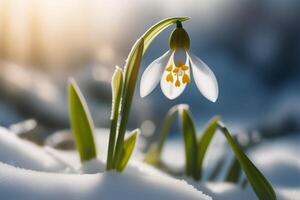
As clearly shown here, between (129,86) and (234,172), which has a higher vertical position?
(129,86)

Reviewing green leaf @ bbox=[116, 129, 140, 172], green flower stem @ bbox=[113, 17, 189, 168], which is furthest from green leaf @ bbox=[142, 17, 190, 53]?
green leaf @ bbox=[116, 129, 140, 172]

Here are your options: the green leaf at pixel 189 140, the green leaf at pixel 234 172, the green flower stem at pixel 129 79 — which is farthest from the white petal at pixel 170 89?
the green leaf at pixel 234 172

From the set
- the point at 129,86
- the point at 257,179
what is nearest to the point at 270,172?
the point at 257,179

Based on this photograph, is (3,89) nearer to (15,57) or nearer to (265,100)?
(15,57)

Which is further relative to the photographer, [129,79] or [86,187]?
[129,79]

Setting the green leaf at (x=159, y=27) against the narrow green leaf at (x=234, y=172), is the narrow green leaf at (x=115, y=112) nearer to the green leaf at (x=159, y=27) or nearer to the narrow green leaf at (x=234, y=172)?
the green leaf at (x=159, y=27)

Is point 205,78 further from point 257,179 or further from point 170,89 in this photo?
point 257,179

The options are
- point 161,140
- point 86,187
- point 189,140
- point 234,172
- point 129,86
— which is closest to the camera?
point 86,187
